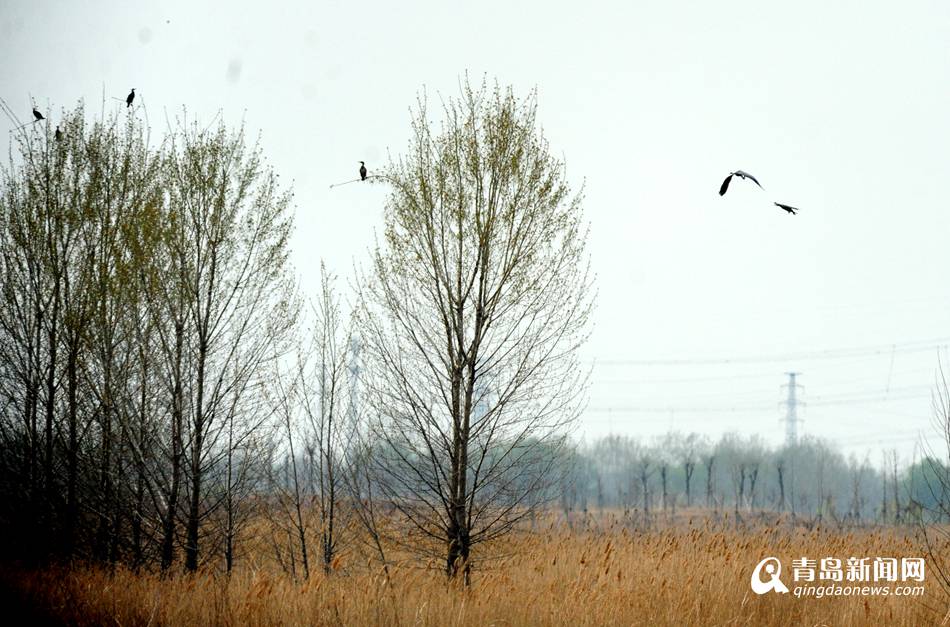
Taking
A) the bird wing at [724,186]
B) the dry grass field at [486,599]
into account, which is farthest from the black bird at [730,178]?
the dry grass field at [486,599]

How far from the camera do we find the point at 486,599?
6.86 m

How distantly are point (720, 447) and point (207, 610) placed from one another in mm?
76606

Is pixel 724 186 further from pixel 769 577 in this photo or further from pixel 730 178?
pixel 769 577

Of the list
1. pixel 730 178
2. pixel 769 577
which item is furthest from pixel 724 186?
pixel 769 577

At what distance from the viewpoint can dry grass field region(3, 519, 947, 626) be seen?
6484 millimetres

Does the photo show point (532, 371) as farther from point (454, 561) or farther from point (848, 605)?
point (848, 605)

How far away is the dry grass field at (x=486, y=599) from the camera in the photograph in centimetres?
→ 648

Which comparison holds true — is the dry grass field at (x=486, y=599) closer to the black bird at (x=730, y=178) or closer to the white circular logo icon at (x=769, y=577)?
the white circular logo icon at (x=769, y=577)

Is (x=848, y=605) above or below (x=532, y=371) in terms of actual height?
below

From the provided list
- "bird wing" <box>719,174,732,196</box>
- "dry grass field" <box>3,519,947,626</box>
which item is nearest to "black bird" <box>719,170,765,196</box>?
"bird wing" <box>719,174,732,196</box>

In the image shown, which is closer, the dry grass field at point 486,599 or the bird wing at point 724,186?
the bird wing at point 724,186

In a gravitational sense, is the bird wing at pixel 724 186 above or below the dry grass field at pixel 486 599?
above

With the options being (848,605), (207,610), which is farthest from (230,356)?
(848,605)

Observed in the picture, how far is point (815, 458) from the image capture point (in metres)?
72.3
